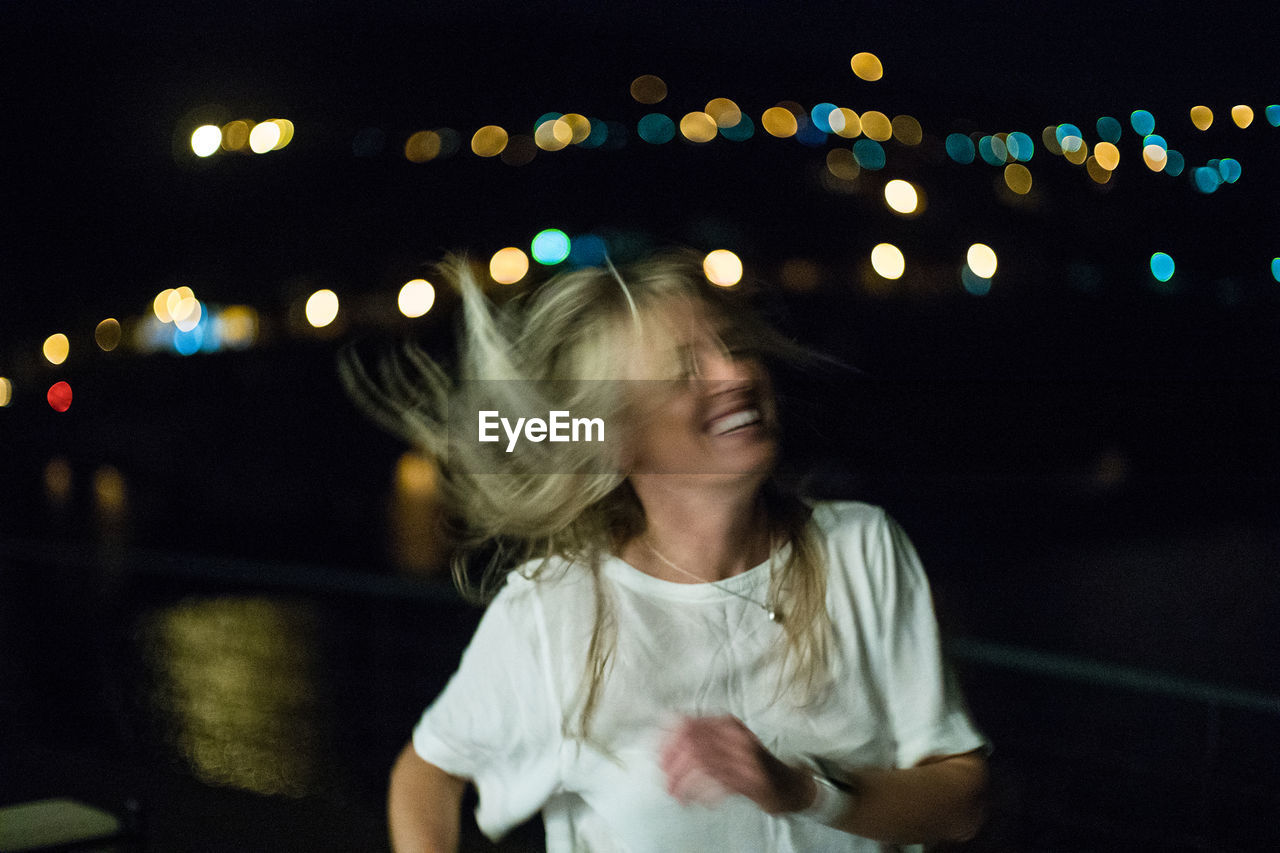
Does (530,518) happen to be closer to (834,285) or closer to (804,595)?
(804,595)

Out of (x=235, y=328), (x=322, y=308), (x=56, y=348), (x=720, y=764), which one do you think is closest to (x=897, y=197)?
(x=322, y=308)

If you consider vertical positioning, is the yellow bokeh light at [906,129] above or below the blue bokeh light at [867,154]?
below

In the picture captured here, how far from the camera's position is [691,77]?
1274mm

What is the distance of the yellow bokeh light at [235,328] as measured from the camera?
7953 millimetres

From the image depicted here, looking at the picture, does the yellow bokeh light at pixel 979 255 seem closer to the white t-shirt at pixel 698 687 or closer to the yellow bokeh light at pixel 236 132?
the yellow bokeh light at pixel 236 132

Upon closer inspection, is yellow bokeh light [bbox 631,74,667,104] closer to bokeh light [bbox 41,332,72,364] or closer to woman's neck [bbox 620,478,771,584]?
woman's neck [bbox 620,478,771,584]

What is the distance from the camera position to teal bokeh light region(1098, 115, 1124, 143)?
1.14 metres

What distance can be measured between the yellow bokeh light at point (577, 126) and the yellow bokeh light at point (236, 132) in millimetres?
958

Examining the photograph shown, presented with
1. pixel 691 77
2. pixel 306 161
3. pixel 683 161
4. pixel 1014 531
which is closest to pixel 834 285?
pixel 683 161

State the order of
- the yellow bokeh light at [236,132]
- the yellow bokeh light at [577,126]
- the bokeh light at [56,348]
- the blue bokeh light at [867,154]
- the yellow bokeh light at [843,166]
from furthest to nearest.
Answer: the yellow bokeh light at [843,166] → the blue bokeh light at [867,154] → the yellow bokeh light at [577,126] → the bokeh light at [56,348] → the yellow bokeh light at [236,132]

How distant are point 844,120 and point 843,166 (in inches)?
302

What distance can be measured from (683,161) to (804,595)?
5538 millimetres

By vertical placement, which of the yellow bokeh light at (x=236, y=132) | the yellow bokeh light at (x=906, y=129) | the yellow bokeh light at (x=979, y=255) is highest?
the yellow bokeh light at (x=979, y=255)

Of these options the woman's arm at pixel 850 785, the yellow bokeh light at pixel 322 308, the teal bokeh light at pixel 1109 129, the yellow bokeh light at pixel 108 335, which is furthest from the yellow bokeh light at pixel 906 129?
the yellow bokeh light at pixel 322 308
